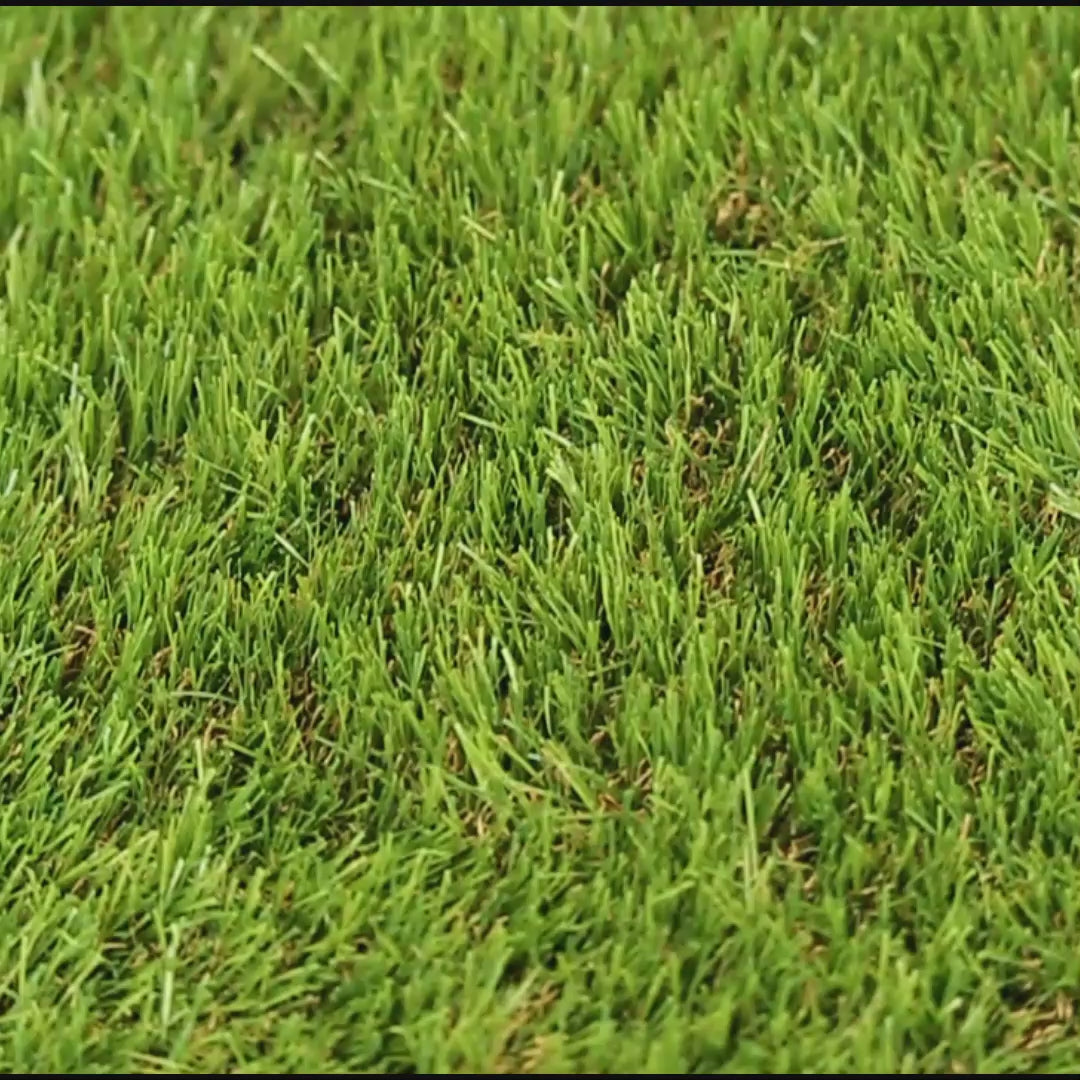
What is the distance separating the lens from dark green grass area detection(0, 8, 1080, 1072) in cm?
131

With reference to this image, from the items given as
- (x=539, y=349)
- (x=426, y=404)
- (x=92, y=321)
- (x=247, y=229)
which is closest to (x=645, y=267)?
(x=539, y=349)

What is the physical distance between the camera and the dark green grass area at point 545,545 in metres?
1.31

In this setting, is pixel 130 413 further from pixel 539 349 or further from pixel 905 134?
pixel 905 134

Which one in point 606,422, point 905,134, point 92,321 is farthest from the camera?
point 905,134

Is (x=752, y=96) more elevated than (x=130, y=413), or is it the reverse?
(x=752, y=96)

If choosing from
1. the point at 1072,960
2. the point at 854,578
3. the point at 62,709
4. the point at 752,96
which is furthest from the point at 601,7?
the point at 1072,960

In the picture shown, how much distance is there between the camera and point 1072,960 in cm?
129

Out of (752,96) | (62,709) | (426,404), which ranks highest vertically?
(752,96)

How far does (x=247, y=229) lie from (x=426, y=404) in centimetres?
36

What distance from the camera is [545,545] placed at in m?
1.55

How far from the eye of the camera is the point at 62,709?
147 cm

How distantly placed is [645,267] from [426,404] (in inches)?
11.8

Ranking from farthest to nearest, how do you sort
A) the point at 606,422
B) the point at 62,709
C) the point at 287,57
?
the point at 287,57 < the point at 606,422 < the point at 62,709

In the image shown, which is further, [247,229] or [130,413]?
[247,229]
